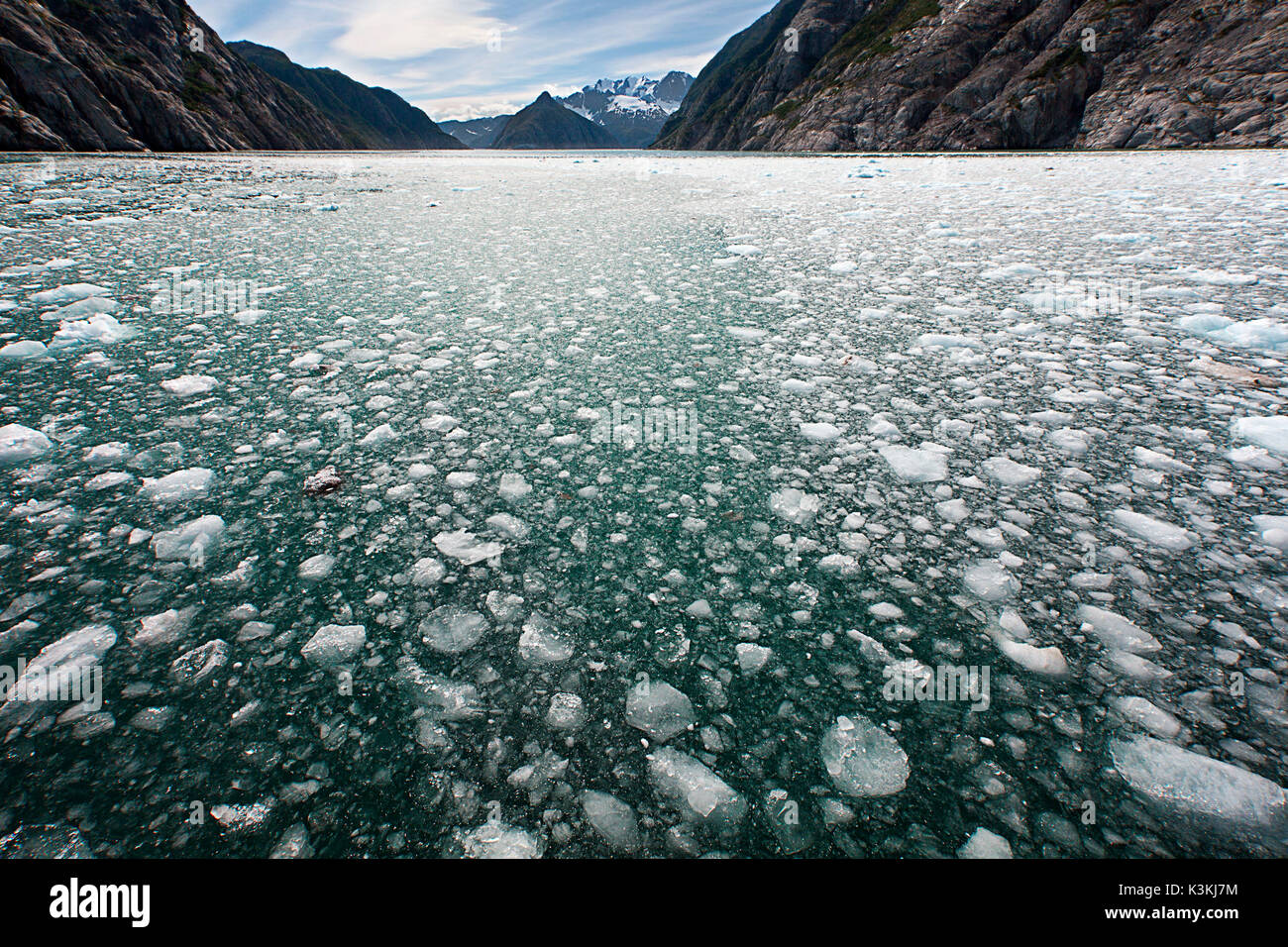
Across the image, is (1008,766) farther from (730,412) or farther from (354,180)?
(354,180)

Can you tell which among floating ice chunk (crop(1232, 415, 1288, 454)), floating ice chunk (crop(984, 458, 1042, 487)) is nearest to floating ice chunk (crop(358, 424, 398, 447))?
floating ice chunk (crop(984, 458, 1042, 487))

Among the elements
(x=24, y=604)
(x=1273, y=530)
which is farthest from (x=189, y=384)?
(x=1273, y=530)

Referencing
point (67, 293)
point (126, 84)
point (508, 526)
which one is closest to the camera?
point (508, 526)

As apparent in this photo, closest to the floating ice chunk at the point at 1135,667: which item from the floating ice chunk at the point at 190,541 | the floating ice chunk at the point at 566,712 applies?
the floating ice chunk at the point at 566,712

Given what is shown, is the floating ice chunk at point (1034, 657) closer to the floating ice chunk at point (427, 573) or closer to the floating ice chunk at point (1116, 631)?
the floating ice chunk at point (1116, 631)

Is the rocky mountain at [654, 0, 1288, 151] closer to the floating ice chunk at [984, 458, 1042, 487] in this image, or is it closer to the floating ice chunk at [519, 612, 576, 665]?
the floating ice chunk at [984, 458, 1042, 487]

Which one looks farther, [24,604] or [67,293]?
[67,293]

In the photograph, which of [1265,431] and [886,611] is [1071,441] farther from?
[886,611]
